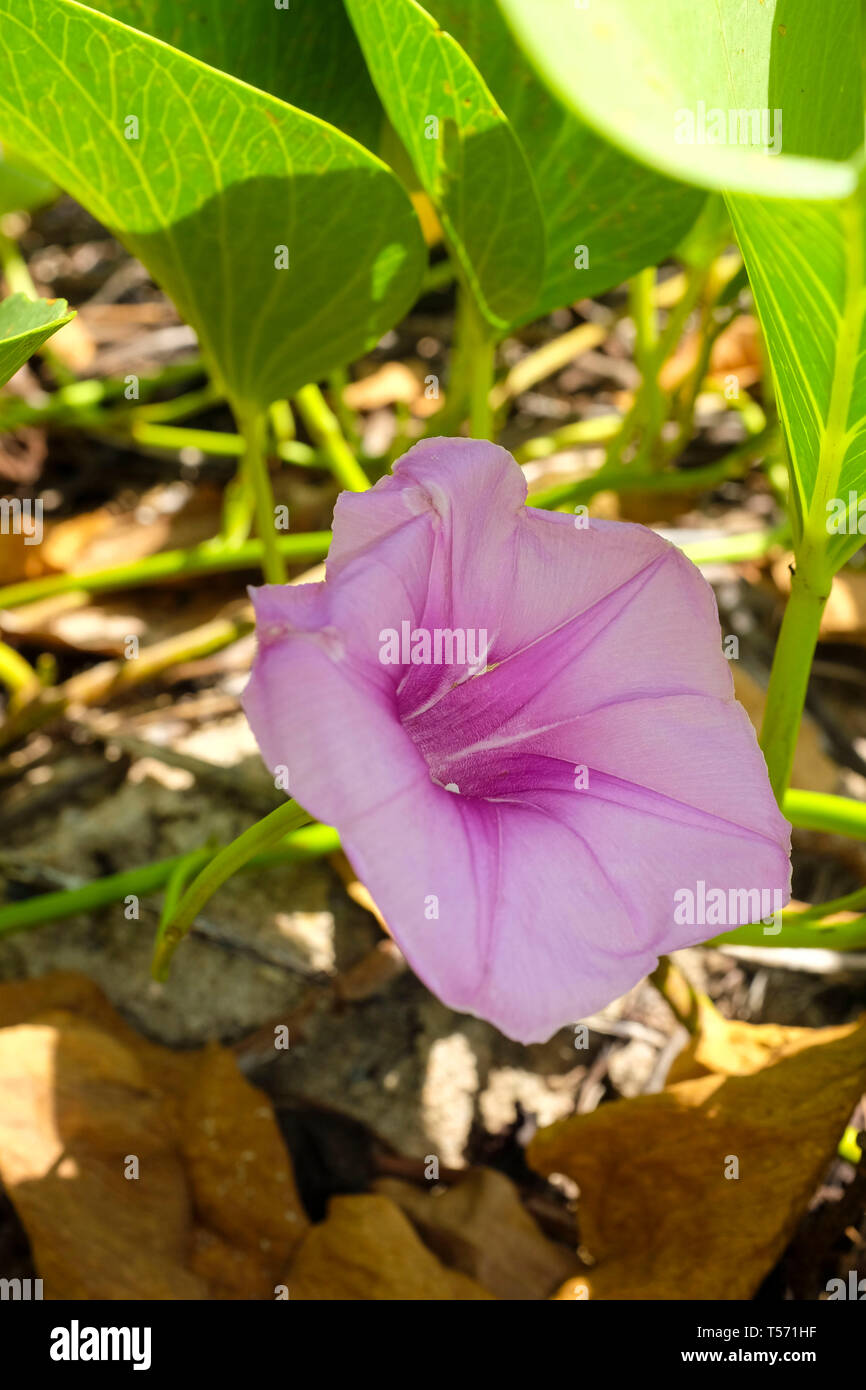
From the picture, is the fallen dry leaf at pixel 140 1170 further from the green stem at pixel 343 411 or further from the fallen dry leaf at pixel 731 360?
the fallen dry leaf at pixel 731 360

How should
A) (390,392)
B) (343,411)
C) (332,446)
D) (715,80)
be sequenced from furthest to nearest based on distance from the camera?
(390,392) < (343,411) < (332,446) < (715,80)

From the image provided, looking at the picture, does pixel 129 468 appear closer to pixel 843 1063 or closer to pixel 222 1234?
pixel 222 1234

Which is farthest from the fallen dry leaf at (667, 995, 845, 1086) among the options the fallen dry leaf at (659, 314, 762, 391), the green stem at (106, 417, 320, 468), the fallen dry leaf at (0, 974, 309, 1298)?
the fallen dry leaf at (659, 314, 762, 391)

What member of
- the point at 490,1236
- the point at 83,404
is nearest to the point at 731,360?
the point at 83,404

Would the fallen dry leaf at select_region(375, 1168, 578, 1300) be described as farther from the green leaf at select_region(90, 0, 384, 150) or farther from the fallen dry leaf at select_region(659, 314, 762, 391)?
the fallen dry leaf at select_region(659, 314, 762, 391)

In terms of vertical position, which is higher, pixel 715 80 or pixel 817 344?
pixel 715 80

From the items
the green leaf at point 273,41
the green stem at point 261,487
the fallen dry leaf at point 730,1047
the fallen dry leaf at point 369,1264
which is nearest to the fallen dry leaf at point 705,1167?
the fallen dry leaf at point 730,1047

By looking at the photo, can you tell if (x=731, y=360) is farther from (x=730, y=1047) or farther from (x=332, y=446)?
(x=730, y=1047)
